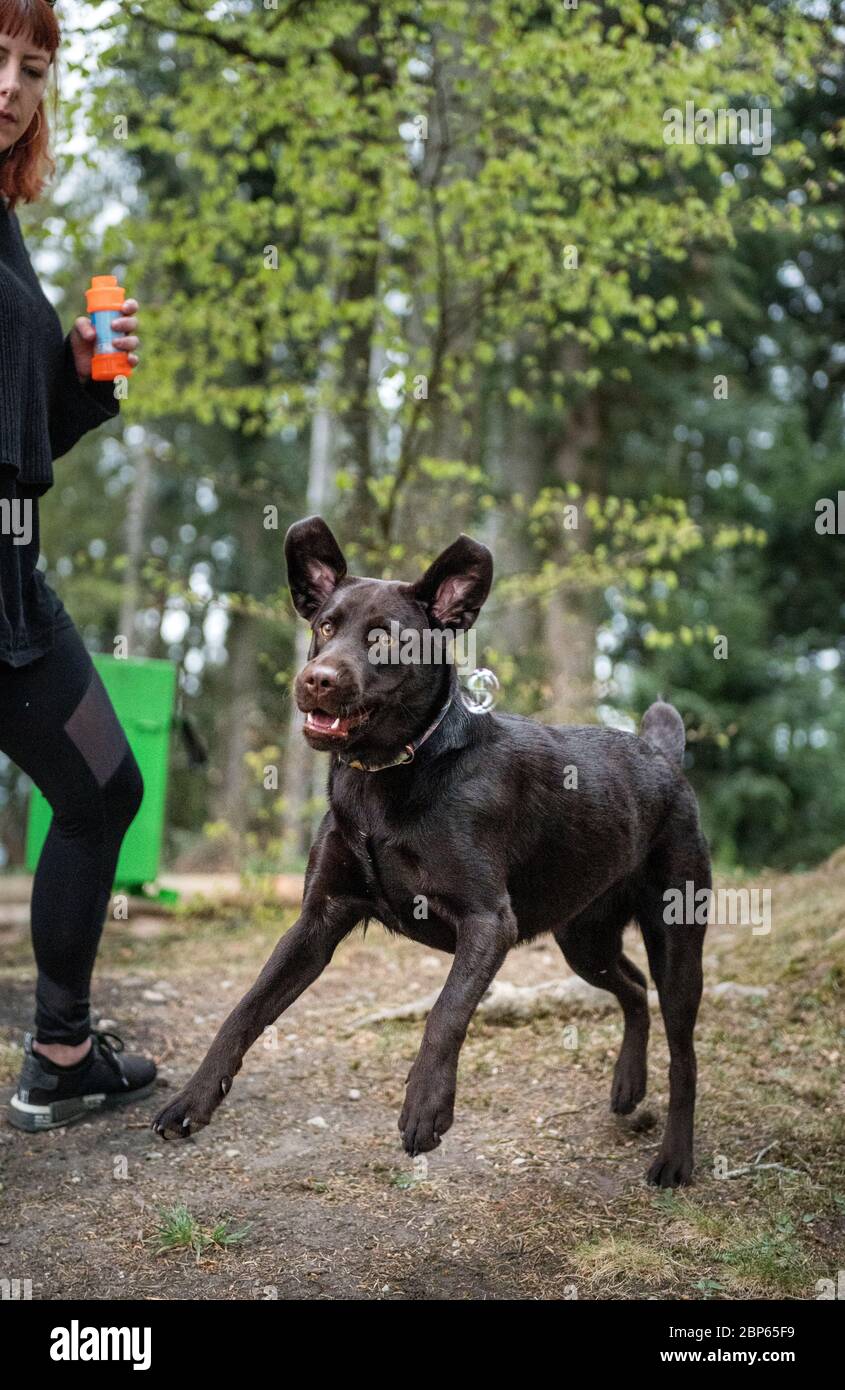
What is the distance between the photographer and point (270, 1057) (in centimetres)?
505

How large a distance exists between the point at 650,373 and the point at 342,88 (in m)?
7.69

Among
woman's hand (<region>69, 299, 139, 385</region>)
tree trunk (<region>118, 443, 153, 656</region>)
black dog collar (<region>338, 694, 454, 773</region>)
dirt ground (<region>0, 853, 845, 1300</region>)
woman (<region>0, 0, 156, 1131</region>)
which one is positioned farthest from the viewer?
tree trunk (<region>118, 443, 153, 656</region>)

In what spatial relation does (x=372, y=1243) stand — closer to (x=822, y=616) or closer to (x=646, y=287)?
(x=646, y=287)

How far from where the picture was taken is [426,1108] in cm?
299

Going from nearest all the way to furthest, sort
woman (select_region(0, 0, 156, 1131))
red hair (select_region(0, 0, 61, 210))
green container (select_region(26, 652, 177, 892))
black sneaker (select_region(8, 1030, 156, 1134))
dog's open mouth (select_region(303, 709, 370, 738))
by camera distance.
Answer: dog's open mouth (select_region(303, 709, 370, 738))
red hair (select_region(0, 0, 61, 210))
woman (select_region(0, 0, 156, 1131))
black sneaker (select_region(8, 1030, 156, 1134))
green container (select_region(26, 652, 177, 892))

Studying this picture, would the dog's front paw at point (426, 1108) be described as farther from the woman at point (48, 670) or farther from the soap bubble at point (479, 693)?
the woman at point (48, 670)

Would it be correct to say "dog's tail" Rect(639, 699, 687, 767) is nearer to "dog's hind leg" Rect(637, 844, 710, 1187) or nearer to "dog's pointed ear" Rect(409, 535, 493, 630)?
"dog's hind leg" Rect(637, 844, 710, 1187)

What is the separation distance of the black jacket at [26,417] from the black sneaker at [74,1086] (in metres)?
1.39

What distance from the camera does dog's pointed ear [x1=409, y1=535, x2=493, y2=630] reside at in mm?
3398

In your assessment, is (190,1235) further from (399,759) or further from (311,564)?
(311,564)

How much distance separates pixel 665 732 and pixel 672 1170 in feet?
4.72

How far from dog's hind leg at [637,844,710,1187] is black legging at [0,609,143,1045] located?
1.74 meters

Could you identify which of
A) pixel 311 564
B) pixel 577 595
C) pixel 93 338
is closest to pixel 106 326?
pixel 93 338

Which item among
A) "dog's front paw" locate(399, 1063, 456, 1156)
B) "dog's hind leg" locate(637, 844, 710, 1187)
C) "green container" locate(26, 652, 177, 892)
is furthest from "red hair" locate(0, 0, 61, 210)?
"green container" locate(26, 652, 177, 892)
